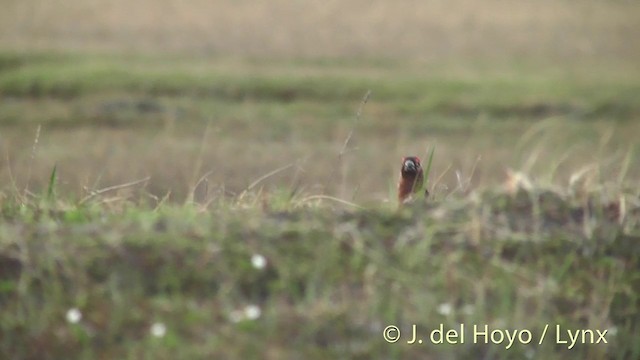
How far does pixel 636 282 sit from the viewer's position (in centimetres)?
398

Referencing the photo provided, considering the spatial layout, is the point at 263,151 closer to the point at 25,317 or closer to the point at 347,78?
the point at 347,78

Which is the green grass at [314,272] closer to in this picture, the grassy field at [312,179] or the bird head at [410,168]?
the grassy field at [312,179]

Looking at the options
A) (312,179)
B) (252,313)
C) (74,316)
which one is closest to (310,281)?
(252,313)

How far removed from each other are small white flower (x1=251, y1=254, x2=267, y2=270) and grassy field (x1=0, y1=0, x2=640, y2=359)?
15 mm

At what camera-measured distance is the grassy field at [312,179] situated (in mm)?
3660

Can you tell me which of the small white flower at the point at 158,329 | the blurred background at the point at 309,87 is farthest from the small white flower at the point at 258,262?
the blurred background at the point at 309,87

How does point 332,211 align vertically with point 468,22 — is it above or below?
above

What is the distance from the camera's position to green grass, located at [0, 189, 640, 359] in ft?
11.7

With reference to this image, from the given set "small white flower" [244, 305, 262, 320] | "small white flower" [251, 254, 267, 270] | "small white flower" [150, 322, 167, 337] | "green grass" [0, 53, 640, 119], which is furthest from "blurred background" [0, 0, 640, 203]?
"small white flower" [150, 322, 167, 337]

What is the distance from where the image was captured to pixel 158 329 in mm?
3510

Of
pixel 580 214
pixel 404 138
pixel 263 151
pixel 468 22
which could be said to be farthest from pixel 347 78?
pixel 580 214

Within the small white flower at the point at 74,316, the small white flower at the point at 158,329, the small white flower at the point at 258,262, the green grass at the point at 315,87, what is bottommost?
the green grass at the point at 315,87

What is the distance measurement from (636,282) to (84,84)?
1798cm

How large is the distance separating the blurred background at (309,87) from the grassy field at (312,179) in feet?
0.25
